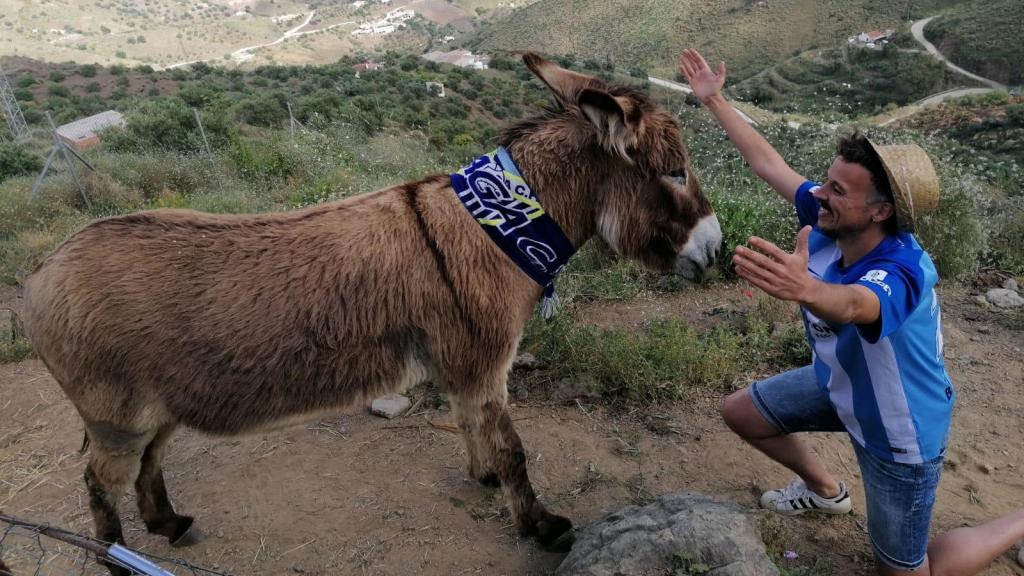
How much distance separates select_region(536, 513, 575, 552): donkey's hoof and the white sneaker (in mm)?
1092

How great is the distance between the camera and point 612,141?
7.30ft

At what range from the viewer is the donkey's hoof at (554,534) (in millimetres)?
2727

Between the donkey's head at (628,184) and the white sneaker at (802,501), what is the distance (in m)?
1.34

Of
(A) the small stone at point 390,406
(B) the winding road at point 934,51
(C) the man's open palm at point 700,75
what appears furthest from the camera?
(B) the winding road at point 934,51

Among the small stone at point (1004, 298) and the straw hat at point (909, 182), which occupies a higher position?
the straw hat at point (909, 182)

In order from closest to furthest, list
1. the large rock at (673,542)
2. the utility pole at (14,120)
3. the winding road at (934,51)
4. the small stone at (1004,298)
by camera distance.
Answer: the large rock at (673,542) → the small stone at (1004,298) → the utility pole at (14,120) → the winding road at (934,51)

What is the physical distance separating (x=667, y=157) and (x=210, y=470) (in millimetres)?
3223

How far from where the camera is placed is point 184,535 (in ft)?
9.41

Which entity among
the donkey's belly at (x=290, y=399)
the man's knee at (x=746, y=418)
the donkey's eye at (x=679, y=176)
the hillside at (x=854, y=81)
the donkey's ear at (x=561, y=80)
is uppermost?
the donkey's ear at (x=561, y=80)

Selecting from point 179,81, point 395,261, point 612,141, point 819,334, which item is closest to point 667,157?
point 612,141

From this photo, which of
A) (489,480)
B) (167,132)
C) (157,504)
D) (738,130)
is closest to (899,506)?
(738,130)

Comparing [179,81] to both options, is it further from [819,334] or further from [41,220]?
[819,334]

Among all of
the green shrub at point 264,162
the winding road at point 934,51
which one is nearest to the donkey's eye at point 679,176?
the green shrub at point 264,162

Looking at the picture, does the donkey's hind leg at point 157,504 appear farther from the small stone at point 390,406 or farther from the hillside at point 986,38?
the hillside at point 986,38
